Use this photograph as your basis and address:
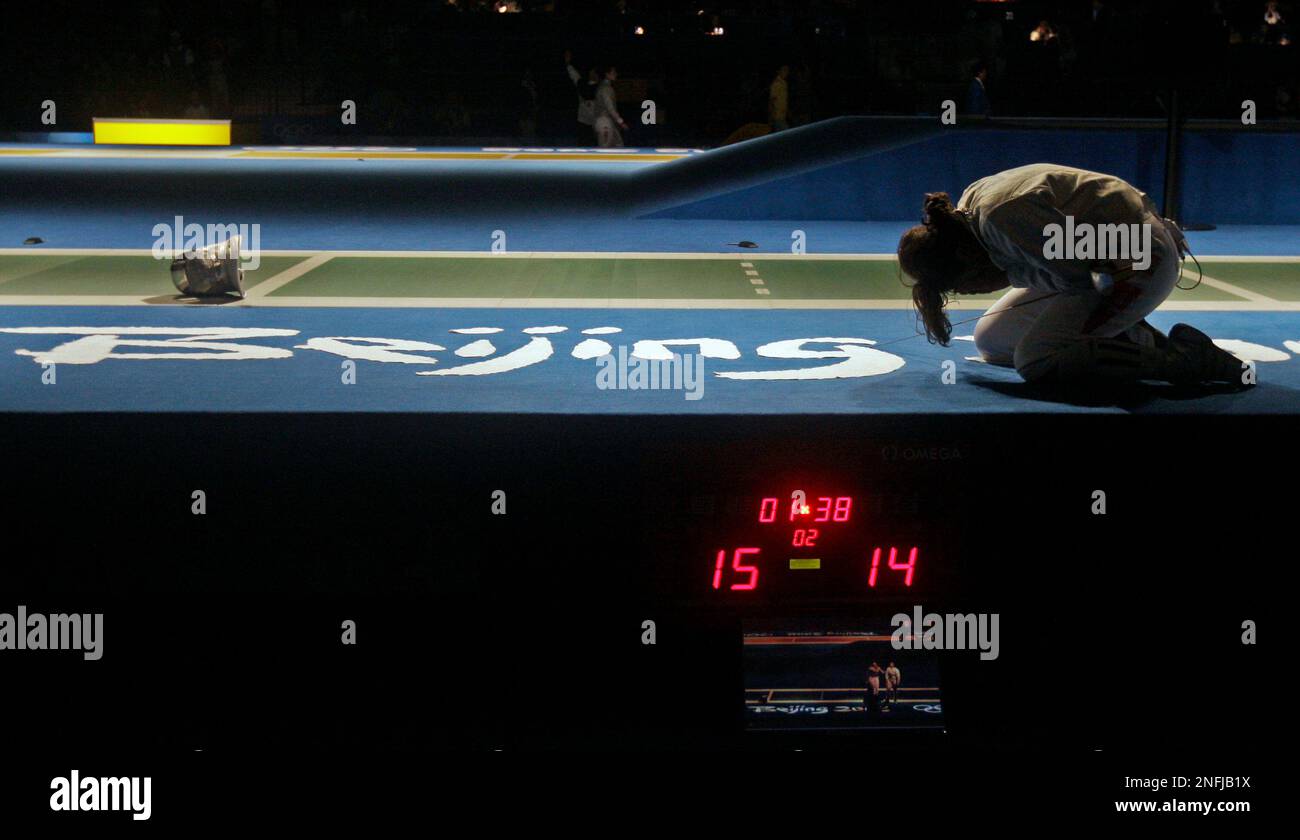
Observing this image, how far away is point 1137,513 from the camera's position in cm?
429

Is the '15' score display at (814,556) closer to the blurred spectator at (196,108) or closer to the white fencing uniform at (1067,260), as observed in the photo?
the white fencing uniform at (1067,260)

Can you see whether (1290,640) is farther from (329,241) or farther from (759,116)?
(759,116)

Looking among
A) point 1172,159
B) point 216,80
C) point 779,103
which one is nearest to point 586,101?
point 779,103

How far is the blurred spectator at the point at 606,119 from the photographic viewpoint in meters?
23.3

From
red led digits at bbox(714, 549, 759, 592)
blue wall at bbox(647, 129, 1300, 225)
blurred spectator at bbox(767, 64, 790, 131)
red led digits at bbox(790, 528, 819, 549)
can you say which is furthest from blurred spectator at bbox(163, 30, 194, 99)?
red led digits at bbox(790, 528, 819, 549)

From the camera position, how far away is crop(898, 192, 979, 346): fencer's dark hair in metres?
4.60

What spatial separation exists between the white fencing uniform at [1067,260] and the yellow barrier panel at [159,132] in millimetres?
21902

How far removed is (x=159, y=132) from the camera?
23891 mm

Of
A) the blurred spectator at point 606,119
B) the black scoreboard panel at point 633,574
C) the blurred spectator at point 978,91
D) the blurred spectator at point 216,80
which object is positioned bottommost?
the black scoreboard panel at point 633,574

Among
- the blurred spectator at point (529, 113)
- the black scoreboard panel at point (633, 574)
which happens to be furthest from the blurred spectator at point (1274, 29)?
the black scoreboard panel at point (633, 574)

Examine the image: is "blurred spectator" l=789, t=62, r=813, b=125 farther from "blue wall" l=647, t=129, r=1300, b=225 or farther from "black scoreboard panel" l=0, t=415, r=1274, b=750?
"black scoreboard panel" l=0, t=415, r=1274, b=750

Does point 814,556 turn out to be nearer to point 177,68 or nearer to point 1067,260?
point 1067,260

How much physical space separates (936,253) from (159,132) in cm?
2239
